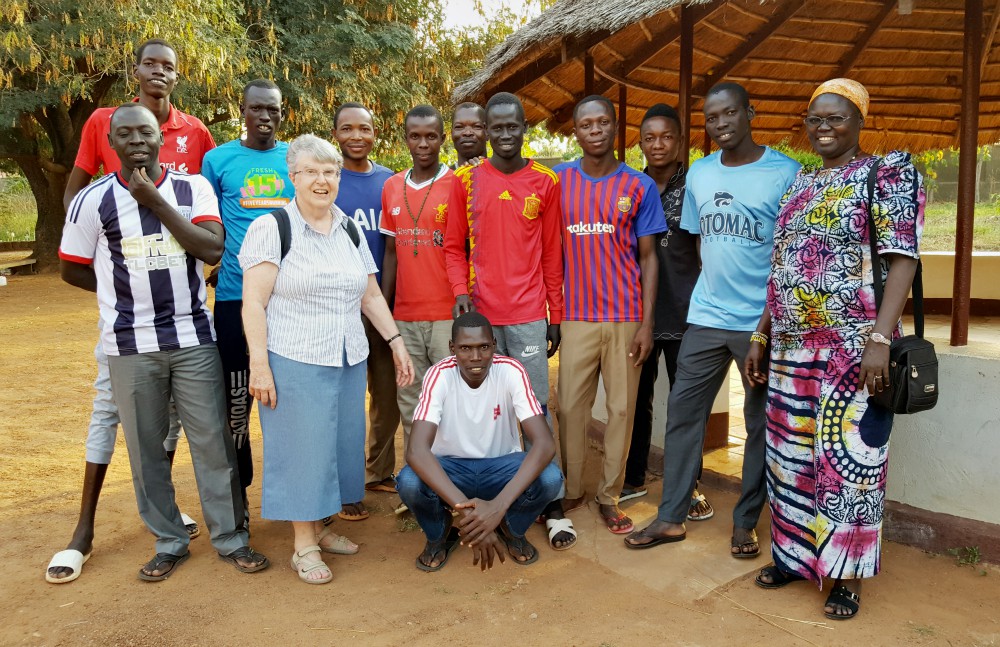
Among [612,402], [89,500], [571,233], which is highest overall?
[571,233]

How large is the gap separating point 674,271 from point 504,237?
3.00 ft

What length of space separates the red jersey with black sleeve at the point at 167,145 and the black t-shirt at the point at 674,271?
2310 millimetres

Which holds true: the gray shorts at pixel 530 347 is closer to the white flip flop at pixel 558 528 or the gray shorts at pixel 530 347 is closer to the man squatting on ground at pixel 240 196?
the white flip flop at pixel 558 528

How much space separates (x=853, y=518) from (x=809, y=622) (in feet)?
1.42

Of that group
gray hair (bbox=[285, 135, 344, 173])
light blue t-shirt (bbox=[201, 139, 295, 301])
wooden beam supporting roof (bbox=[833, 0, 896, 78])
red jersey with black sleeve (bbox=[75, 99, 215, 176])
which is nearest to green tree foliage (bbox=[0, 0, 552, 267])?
wooden beam supporting roof (bbox=[833, 0, 896, 78])

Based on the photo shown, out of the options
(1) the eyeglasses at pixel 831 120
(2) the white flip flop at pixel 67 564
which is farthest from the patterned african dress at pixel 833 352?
(2) the white flip flop at pixel 67 564

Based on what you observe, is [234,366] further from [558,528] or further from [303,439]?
[558,528]

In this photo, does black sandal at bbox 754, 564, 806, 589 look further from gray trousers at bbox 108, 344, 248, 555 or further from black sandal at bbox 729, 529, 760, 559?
gray trousers at bbox 108, 344, 248, 555

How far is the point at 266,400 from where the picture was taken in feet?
11.2

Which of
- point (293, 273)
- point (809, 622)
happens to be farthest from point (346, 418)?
point (809, 622)

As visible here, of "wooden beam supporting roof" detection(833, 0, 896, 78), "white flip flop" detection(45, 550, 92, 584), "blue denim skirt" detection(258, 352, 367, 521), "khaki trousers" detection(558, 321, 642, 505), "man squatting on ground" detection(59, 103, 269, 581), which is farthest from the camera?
"wooden beam supporting roof" detection(833, 0, 896, 78)

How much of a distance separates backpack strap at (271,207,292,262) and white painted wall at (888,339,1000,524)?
9.55 ft

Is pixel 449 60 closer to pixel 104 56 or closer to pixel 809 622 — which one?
pixel 104 56

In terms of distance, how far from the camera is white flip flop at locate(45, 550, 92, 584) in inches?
139
